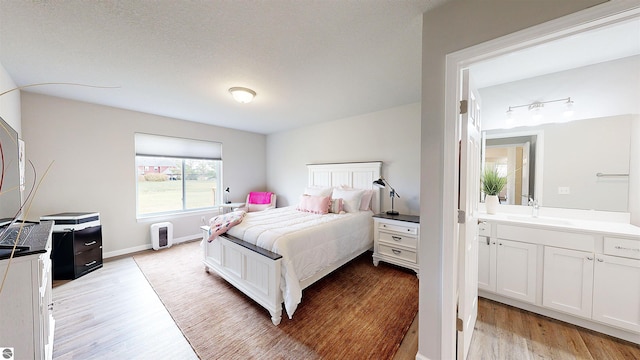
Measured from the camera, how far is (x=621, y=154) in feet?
6.68

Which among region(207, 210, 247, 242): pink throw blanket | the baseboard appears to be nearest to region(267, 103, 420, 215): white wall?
the baseboard

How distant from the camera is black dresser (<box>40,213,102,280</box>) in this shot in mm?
2752

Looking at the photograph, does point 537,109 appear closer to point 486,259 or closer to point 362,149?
point 486,259

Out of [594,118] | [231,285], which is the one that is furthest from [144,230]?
[594,118]

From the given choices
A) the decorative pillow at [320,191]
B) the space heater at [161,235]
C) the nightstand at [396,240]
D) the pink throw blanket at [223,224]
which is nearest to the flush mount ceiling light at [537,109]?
the nightstand at [396,240]

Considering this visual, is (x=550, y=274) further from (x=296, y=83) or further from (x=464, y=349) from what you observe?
(x=296, y=83)

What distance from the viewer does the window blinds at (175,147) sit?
3848 millimetres

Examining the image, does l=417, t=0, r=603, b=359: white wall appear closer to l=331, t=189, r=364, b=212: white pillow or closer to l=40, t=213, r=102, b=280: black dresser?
l=331, t=189, r=364, b=212: white pillow

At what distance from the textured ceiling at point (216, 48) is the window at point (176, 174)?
1.06 metres

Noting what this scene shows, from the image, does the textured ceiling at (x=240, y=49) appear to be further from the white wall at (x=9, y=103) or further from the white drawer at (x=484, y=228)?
the white drawer at (x=484, y=228)

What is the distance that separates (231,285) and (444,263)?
233cm

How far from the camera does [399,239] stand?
299cm

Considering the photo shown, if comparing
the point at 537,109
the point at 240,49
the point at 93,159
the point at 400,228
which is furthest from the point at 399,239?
the point at 93,159

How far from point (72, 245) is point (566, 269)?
17.2 feet
